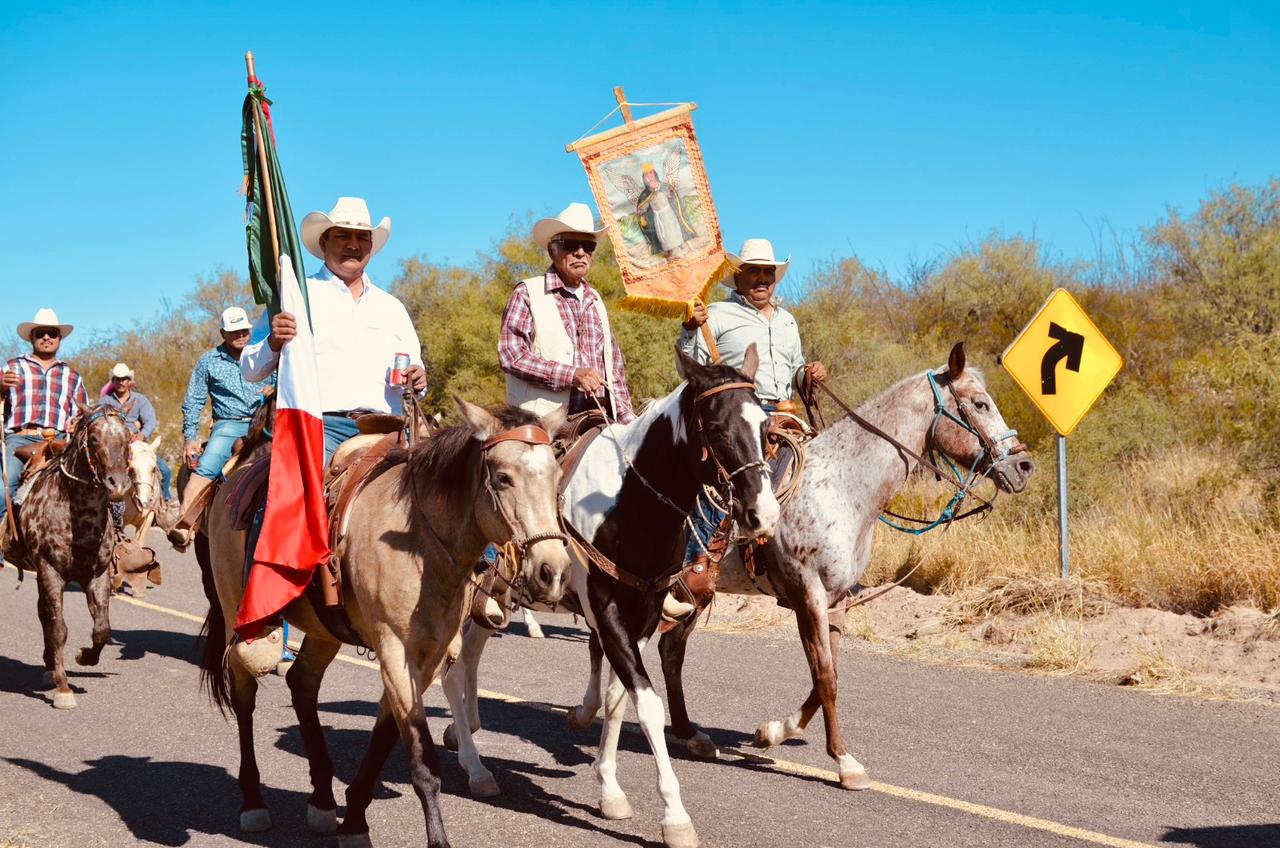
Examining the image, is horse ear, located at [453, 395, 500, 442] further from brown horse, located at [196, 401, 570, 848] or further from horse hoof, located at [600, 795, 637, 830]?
horse hoof, located at [600, 795, 637, 830]

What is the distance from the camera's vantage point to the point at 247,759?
20.1ft

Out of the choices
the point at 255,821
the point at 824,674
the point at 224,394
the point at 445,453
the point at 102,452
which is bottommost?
the point at 255,821

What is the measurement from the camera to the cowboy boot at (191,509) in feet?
26.3

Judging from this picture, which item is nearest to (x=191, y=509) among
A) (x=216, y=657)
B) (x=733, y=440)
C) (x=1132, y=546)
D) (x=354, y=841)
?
(x=216, y=657)

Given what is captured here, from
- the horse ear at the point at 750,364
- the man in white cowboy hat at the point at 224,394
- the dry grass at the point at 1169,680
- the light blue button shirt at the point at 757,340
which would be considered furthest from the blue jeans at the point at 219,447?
the dry grass at the point at 1169,680

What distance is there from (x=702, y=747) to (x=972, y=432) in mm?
2525

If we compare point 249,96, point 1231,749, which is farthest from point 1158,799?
point 249,96

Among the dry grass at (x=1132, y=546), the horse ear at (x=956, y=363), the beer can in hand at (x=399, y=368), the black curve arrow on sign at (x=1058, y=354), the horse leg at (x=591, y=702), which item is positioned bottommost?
the horse leg at (x=591, y=702)

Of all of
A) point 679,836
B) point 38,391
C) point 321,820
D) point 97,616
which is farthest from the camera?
point 38,391

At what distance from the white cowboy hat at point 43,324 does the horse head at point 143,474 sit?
50.3 inches

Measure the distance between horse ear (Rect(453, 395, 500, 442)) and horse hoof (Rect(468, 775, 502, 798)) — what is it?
2.34 m

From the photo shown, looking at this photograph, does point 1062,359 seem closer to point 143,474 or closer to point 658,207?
point 658,207

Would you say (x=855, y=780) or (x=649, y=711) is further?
(x=855, y=780)

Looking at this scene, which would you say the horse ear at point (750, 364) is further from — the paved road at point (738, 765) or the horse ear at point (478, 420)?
the paved road at point (738, 765)
